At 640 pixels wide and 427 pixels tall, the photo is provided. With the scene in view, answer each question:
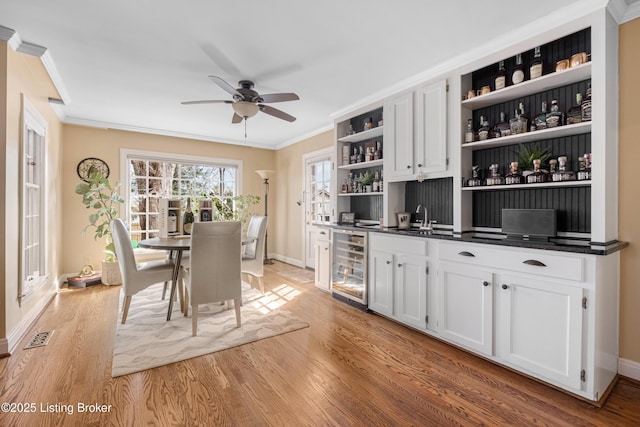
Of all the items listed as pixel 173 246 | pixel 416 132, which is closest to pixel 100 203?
pixel 173 246

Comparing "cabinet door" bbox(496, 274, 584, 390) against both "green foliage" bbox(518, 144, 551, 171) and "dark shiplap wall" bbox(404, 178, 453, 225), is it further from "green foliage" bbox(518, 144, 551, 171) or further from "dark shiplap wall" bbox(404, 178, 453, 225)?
"dark shiplap wall" bbox(404, 178, 453, 225)

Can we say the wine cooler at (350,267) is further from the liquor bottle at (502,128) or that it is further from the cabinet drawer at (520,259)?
the liquor bottle at (502,128)

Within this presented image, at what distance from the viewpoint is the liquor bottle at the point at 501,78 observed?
104 inches

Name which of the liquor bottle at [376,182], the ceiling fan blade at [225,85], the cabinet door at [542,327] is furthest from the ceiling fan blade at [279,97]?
the cabinet door at [542,327]

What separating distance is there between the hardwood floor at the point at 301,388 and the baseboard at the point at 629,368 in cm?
5

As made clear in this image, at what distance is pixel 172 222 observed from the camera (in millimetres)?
3689

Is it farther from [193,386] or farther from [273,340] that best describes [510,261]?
[193,386]

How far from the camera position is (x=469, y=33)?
8.14 feet

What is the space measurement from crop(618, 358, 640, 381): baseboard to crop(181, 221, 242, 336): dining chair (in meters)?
3.04

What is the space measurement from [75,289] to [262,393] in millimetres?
3960

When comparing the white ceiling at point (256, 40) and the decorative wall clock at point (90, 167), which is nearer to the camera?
the white ceiling at point (256, 40)

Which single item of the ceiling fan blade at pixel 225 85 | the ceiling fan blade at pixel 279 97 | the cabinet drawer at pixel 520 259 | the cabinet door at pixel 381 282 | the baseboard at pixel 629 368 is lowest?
the baseboard at pixel 629 368

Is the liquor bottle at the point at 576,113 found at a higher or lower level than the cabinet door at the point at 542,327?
higher

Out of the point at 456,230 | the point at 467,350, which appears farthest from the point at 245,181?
the point at 467,350
